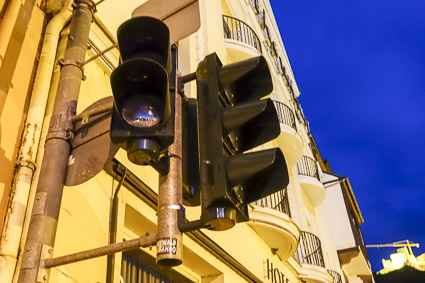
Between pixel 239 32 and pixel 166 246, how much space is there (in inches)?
463

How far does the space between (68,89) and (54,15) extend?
2050 millimetres

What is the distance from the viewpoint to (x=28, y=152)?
11.7 feet

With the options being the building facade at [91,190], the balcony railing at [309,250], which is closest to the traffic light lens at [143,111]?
the building facade at [91,190]

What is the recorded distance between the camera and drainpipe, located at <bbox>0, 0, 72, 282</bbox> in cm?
305

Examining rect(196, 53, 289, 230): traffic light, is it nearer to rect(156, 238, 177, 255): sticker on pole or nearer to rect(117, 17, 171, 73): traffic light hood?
rect(156, 238, 177, 255): sticker on pole

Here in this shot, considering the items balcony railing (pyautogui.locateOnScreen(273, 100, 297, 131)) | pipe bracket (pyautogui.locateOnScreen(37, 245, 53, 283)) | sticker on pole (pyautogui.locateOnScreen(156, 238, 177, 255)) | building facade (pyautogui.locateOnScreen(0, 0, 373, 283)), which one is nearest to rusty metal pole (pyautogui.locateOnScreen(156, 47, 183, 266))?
sticker on pole (pyautogui.locateOnScreen(156, 238, 177, 255))

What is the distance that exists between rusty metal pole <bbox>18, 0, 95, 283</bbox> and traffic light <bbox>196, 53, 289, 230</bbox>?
90 centimetres

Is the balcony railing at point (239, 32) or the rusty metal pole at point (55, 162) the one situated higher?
the balcony railing at point (239, 32)

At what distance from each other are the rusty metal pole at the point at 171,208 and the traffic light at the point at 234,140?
0.48ft

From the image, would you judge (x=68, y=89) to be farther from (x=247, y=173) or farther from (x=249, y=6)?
(x=249, y=6)

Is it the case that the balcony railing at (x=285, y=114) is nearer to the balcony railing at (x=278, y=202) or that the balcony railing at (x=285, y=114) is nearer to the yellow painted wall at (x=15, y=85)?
the balcony railing at (x=278, y=202)

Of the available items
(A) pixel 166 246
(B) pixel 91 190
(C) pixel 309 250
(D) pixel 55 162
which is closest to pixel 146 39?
(D) pixel 55 162

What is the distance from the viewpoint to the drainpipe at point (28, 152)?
305 cm

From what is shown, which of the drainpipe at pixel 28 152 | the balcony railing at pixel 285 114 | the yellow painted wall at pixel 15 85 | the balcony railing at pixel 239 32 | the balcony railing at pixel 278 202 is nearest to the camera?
the drainpipe at pixel 28 152
